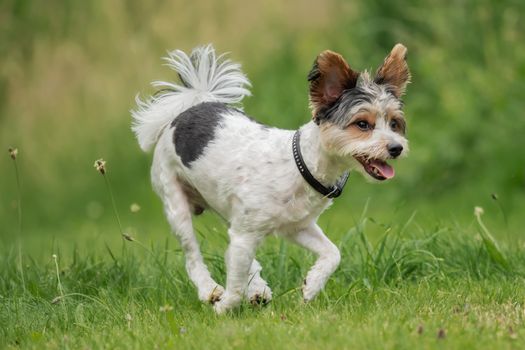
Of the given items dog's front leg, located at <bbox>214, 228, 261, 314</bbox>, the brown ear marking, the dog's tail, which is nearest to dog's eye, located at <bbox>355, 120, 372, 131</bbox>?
the brown ear marking

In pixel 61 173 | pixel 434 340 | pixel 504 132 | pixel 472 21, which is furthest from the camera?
pixel 61 173

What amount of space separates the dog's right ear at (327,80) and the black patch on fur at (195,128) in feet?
2.70

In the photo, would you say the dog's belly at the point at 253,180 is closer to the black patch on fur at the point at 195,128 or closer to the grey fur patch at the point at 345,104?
the black patch on fur at the point at 195,128

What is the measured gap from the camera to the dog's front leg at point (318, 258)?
210 inches

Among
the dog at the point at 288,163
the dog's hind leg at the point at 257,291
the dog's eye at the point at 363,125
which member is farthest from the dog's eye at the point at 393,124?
the dog's hind leg at the point at 257,291

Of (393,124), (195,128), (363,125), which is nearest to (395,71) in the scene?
(393,124)

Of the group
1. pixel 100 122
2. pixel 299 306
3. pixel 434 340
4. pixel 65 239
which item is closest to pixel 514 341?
pixel 434 340

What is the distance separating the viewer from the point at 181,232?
239 inches

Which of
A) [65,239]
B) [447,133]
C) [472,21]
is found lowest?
[65,239]

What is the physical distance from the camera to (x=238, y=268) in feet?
17.8

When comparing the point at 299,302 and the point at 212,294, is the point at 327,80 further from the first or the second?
the point at 212,294

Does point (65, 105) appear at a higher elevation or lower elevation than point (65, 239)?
higher

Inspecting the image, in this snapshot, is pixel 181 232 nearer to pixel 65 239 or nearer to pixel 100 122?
pixel 65 239

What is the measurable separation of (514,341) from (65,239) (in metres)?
6.87
